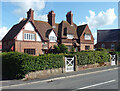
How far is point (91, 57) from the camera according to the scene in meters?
16.6

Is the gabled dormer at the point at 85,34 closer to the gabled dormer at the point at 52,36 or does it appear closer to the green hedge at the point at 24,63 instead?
the gabled dormer at the point at 52,36

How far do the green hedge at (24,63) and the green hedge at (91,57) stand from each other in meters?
3.08

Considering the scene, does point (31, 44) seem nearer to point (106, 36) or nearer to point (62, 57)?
point (62, 57)

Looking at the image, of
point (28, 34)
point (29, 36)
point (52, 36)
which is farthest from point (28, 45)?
point (52, 36)

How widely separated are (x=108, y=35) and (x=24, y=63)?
161ft

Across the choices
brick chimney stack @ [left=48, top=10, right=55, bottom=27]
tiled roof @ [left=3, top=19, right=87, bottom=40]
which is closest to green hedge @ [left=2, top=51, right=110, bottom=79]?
tiled roof @ [left=3, top=19, right=87, bottom=40]

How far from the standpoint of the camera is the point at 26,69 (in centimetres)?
1061

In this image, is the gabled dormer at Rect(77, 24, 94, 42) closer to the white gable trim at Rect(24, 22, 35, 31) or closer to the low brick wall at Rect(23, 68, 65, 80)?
the white gable trim at Rect(24, 22, 35, 31)

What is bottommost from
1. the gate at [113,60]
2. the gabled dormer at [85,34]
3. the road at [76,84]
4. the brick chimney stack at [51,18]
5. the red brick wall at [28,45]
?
the road at [76,84]

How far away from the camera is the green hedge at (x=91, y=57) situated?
1537cm

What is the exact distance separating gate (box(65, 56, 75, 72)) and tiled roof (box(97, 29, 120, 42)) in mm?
40475

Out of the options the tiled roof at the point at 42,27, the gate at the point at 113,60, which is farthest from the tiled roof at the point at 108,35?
the gate at the point at 113,60

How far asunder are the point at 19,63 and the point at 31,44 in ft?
46.8

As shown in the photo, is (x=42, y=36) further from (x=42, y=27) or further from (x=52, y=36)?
(x=42, y=27)
